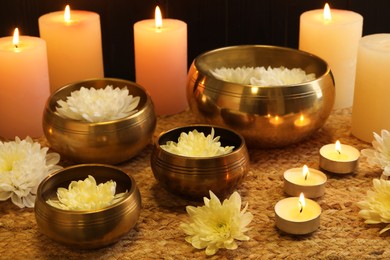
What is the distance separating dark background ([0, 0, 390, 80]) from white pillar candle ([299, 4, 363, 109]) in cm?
11

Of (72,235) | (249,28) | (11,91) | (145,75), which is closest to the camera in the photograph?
(72,235)

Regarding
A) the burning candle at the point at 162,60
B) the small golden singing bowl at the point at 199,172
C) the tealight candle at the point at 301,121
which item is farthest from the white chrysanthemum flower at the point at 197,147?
the burning candle at the point at 162,60

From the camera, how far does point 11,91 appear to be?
42.5 inches

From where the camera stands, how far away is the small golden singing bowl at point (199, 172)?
0.88 metres

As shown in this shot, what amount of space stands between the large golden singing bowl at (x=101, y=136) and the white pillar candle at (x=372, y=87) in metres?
0.33

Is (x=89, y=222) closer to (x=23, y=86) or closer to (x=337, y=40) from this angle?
(x=23, y=86)

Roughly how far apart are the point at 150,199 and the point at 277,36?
1.72 feet

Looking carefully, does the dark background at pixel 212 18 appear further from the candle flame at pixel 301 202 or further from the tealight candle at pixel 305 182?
the candle flame at pixel 301 202

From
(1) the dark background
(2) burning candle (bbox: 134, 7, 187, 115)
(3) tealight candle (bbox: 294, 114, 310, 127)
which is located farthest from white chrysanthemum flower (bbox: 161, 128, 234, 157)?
(1) the dark background

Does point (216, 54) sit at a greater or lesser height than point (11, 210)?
greater

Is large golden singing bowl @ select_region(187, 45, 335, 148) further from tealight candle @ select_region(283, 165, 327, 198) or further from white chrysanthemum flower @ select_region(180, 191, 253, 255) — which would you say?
white chrysanthemum flower @ select_region(180, 191, 253, 255)

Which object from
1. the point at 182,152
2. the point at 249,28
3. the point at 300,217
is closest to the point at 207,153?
the point at 182,152

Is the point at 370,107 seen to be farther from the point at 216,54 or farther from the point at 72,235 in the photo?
the point at 72,235

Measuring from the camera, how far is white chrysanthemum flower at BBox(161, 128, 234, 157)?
0.92 metres
